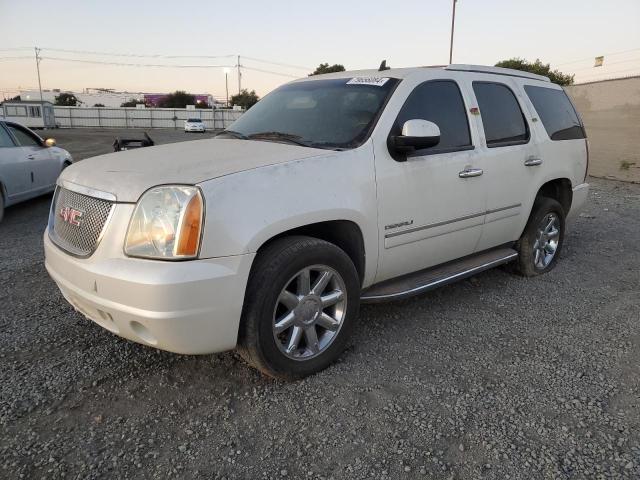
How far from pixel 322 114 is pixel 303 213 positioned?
1.10 m

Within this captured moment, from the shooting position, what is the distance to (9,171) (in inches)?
267

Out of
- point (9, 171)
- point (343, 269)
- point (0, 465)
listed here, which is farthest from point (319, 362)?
point (9, 171)

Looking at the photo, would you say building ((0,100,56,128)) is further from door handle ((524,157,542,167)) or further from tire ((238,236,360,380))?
tire ((238,236,360,380))

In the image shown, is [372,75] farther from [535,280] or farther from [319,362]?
[535,280]

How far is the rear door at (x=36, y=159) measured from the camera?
289 inches

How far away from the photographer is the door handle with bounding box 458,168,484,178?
3.60m

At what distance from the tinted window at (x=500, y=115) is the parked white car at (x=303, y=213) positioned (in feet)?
0.05

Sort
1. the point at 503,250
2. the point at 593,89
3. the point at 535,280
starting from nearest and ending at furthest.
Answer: the point at 503,250 < the point at 535,280 < the point at 593,89

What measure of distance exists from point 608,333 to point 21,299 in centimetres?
455

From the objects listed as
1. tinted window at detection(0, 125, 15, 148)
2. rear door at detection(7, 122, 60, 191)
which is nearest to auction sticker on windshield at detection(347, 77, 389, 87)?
tinted window at detection(0, 125, 15, 148)

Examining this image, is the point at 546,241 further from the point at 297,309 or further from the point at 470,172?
the point at 297,309

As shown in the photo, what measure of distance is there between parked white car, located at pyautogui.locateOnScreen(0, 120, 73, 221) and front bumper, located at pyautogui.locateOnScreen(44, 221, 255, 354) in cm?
518

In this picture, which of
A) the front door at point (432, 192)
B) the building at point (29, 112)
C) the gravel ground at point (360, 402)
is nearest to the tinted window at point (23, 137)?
the gravel ground at point (360, 402)

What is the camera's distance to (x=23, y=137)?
759cm
